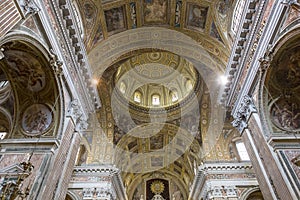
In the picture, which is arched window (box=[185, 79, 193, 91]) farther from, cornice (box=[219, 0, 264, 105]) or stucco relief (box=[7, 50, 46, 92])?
stucco relief (box=[7, 50, 46, 92])

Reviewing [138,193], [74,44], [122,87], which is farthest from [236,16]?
[138,193]

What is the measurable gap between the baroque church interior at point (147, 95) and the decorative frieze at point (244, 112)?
0.14ft

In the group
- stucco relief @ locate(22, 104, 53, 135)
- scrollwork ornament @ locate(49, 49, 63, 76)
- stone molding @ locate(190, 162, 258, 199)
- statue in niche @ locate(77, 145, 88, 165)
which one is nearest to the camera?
scrollwork ornament @ locate(49, 49, 63, 76)

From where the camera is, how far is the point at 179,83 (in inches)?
796

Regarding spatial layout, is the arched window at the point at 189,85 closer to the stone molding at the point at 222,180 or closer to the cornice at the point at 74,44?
the stone molding at the point at 222,180

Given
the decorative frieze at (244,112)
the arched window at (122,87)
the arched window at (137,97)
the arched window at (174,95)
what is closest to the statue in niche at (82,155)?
the arched window at (122,87)

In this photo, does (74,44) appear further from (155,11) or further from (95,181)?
(95,181)

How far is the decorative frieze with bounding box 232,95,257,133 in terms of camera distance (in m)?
7.93

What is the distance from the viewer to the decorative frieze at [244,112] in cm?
793

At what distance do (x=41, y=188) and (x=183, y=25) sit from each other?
1074 centimetres

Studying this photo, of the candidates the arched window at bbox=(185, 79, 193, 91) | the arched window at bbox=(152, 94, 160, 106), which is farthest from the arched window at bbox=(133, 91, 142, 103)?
the arched window at bbox=(185, 79, 193, 91)

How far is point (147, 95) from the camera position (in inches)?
837

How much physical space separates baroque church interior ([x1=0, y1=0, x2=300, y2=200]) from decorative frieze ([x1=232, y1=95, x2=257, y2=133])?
4 centimetres

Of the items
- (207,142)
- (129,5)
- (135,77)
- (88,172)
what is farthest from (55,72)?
(135,77)
